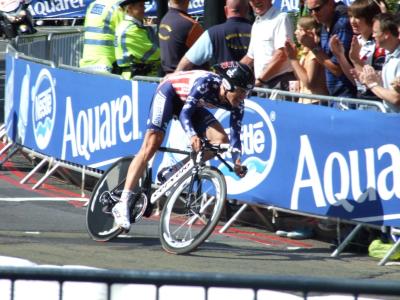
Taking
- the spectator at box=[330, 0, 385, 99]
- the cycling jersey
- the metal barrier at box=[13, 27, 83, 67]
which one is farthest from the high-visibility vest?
the cycling jersey

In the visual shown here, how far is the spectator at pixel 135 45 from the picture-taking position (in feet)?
42.0

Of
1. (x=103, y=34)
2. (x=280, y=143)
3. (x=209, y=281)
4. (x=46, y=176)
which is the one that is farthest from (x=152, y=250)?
(x=209, y=281)

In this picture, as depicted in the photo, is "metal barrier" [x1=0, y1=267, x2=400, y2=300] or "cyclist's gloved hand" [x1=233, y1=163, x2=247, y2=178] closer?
"metal barrier" [x1=0, y1=267, x2=400, y2=300]

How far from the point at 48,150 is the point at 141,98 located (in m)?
2.28

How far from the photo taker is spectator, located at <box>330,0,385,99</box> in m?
9.71

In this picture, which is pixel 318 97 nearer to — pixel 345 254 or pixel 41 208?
pixel 345 254

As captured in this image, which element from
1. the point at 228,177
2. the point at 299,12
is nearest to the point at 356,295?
the point at 228,177

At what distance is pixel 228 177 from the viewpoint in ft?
34.5

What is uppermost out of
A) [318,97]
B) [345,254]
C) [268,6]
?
[268,6]

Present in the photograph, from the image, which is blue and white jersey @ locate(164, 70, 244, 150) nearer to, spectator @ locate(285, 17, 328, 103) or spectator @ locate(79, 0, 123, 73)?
spectator @ locate(285, 17, 328, 103)

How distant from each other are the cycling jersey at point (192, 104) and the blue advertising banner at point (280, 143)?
92 centimetres

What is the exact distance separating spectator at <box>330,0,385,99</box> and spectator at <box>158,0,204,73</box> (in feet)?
7.05

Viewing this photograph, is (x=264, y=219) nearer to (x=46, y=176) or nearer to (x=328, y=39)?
(x=328, y=39)

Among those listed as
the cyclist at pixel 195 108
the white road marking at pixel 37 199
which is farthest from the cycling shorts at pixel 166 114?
the white road marking at pixel 37 199
